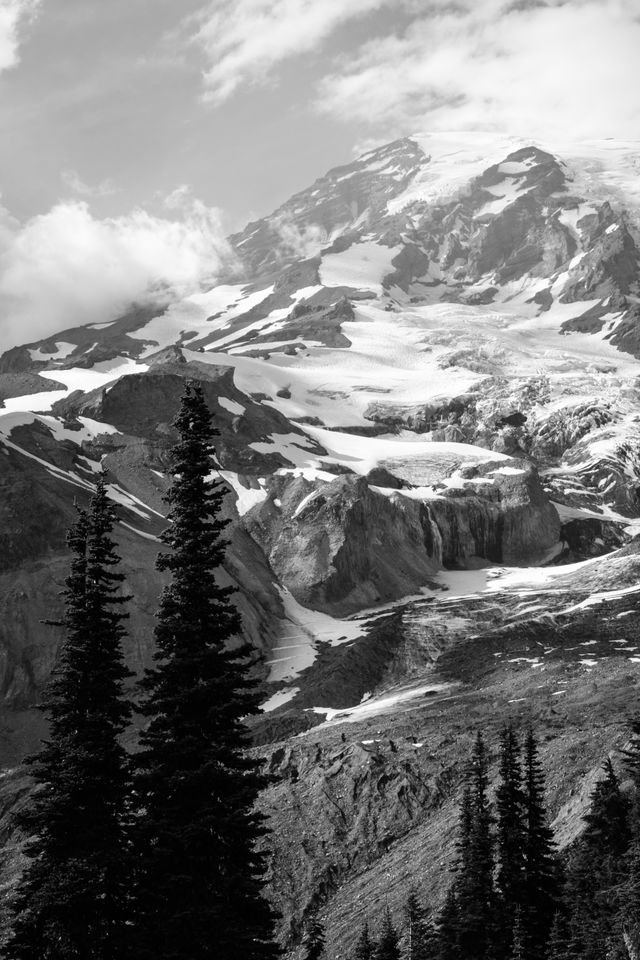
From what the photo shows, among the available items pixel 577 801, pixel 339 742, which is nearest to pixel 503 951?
pixel 577 801

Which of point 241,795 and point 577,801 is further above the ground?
point 241,795

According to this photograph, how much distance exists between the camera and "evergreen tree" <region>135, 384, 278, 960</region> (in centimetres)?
3247

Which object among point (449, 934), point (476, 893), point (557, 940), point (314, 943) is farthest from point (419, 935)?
point (557, 940)

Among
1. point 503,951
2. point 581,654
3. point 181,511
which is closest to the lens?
point 181,511

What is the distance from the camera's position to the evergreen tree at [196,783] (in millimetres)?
32469

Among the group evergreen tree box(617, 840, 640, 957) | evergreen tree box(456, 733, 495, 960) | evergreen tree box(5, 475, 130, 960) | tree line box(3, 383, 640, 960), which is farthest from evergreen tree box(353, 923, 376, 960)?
evergreen tree box(5, 475, 130, 960)

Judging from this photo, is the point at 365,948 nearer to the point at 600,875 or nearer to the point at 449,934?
the point at 449,934

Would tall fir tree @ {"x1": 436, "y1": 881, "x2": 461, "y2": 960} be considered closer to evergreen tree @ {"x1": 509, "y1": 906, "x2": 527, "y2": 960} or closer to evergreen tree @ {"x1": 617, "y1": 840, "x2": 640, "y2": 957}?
evergreen tree @ {"x1": 509, "y1": 906, "x2": 527, "y2": 960}

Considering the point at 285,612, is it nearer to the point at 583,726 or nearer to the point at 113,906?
the point at 583,726

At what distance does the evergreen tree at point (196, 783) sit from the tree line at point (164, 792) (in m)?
0.04

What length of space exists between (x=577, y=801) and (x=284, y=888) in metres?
22.6

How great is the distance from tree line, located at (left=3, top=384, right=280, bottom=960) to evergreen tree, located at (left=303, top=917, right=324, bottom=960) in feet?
156

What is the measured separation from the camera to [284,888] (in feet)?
318

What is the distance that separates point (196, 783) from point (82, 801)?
4.36 metres
